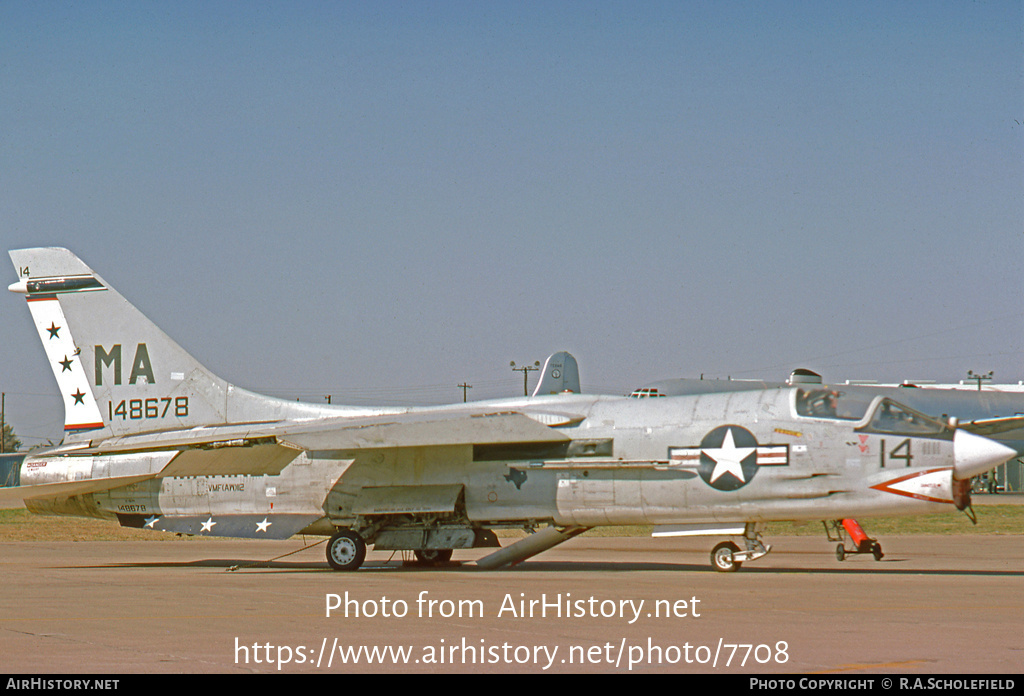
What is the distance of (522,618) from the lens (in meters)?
10.6

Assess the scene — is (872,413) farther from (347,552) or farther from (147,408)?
(147,408)

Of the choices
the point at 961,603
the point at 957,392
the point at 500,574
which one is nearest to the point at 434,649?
the point at 961,603

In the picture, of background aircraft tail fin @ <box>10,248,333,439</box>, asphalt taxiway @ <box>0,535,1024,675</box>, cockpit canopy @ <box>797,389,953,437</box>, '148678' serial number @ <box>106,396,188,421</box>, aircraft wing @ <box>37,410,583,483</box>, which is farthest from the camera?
'148678' serial number @ <box>106,396,188,421</box>

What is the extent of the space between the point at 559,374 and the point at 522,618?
25152mm

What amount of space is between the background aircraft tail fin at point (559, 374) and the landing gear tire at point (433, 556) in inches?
593

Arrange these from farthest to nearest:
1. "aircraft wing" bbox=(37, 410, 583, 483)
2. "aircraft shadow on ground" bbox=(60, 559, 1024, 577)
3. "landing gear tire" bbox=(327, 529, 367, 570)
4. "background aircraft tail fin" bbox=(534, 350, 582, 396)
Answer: "background aircraft tail fin" bbox=(534, 350, 582, 396)
"landing gear tire" bbox=(327, 529, 367, 570)
"aircraft shadow on ground" bbox=(60, 559, 1024, 577)
"aircraft wing" bbox=(37, 410, 583, 483)

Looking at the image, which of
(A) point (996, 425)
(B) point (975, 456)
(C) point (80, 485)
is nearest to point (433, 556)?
(C) point (80, 485)

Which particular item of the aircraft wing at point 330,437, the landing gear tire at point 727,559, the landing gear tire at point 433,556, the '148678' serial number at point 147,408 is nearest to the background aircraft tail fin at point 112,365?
the '148678' serial number at point 147,408

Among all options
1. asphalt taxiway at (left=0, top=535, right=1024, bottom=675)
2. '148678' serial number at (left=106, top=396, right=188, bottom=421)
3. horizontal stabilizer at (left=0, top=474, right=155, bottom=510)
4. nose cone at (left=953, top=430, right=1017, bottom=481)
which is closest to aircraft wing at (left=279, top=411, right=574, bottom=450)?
asphalt taxiway at (left=0, top=535, right=1024, bottom=675)

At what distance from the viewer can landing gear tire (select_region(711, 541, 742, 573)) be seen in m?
16.9

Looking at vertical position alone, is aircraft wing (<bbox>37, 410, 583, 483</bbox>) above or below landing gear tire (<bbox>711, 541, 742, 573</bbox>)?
above

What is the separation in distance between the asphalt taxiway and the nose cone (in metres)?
1.57

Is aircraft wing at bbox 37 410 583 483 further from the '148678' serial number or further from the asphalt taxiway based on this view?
Result: the asphalt taxiway

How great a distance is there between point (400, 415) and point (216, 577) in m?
4.03
